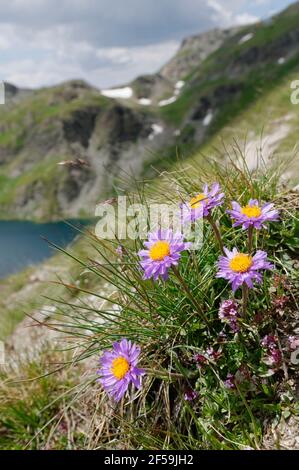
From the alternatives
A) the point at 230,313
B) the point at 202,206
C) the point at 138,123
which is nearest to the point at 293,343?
the point at 230,313

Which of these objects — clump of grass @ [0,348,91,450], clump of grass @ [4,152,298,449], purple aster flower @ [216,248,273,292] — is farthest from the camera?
clump of grass @ [0,348,91,450]

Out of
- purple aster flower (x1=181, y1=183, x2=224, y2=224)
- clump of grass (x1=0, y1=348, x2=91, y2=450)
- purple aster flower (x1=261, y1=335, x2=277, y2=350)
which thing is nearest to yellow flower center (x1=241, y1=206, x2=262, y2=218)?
purple aster flower (x1=181, y1=183, x2=224, y2=224)

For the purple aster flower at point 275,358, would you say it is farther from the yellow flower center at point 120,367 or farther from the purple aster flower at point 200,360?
the yellow flower center at point 120,367

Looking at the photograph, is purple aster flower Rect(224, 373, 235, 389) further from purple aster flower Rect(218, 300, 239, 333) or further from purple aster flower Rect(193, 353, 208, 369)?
purple aster flower Rect(218, 300, 239, 333)

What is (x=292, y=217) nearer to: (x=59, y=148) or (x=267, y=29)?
(x=267, y=29)

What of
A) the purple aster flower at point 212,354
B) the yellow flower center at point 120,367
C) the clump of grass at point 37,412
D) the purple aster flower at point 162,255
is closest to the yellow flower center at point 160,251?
the purple aster flower at point 162,255

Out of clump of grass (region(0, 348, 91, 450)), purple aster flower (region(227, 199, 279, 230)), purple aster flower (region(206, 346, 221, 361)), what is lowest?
clump of grass (region(0, 348, 91, 450))

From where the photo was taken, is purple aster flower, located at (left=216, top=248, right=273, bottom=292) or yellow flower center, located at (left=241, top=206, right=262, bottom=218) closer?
purple aster flower, located at (left=216, top=248, right=273, bottom=292)
